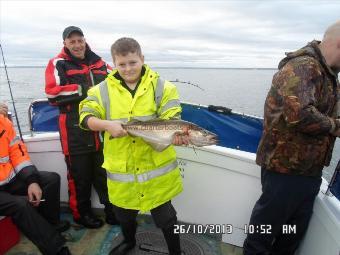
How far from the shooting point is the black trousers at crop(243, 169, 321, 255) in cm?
294

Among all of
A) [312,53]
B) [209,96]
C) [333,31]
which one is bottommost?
[209,96]

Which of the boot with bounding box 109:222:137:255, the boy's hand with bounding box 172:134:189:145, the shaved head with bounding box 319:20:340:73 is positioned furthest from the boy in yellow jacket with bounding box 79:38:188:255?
the shaved head with bounding box 319:20:340:73

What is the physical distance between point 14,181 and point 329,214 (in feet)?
11.2

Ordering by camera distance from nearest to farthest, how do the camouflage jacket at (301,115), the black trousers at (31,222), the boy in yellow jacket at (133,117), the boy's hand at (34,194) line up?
the camouflage jacket at (301,115), the boy in yellow jacket at (133,117), the black trousers at (31,222), the boy's hand at (34,194)

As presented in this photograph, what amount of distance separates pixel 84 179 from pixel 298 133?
2768mm

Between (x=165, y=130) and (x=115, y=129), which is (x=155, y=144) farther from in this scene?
(x=115, y=129)

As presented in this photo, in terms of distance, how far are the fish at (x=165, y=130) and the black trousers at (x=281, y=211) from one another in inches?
30.3

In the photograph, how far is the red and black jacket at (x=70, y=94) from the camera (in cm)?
407

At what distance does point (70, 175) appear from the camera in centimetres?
431

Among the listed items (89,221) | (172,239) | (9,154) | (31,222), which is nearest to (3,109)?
(9,154)

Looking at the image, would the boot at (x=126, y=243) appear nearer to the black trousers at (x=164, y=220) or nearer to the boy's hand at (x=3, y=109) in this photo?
the black trousers at (x=164, y=220)

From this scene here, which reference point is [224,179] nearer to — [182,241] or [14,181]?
[182,241]

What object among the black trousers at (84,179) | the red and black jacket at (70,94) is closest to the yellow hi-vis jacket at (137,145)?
the red and black jacket at (70,94)

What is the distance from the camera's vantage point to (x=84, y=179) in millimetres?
4293
